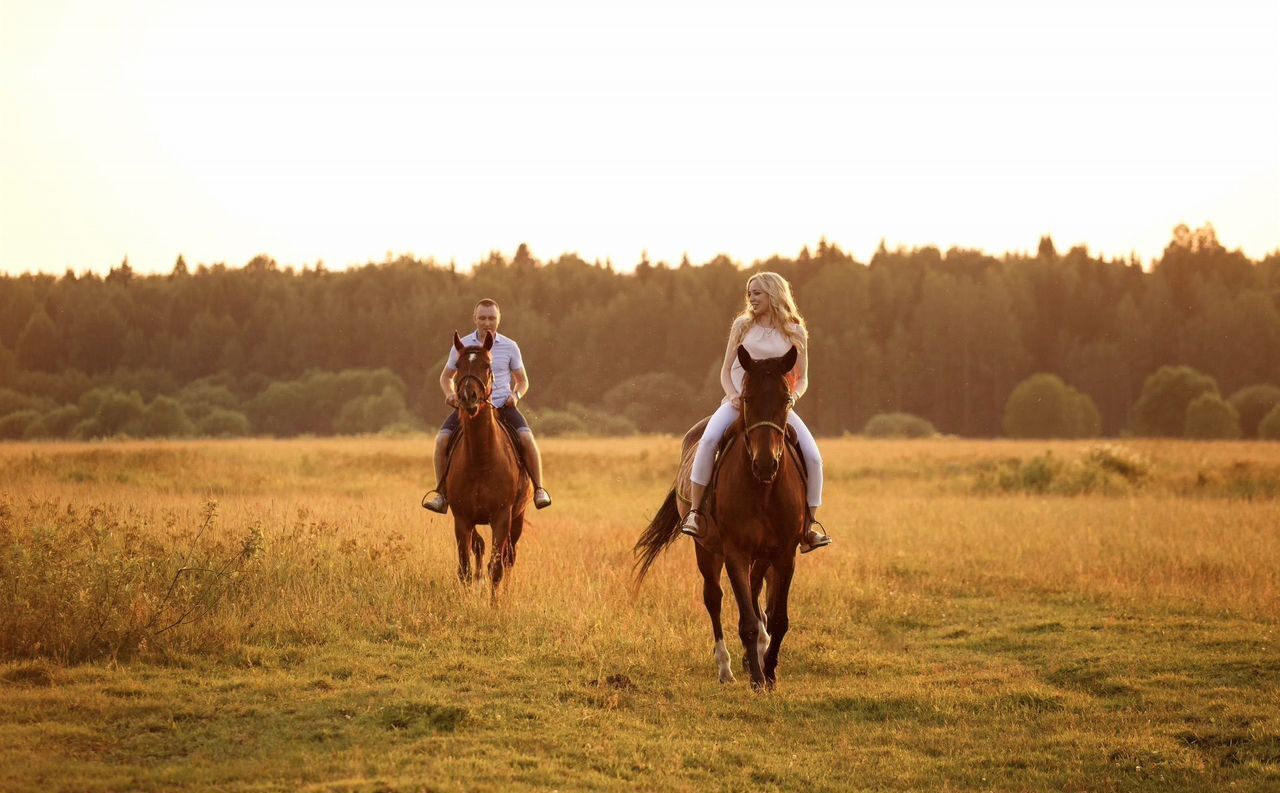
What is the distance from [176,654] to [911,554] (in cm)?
990

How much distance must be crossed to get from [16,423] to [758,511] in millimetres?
49523

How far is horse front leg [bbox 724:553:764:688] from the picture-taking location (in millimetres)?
8391

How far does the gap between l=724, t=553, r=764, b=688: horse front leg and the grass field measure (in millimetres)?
174

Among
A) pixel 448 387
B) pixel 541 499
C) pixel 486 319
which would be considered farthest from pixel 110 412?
pixel 486 319

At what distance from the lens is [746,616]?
841 centimetres

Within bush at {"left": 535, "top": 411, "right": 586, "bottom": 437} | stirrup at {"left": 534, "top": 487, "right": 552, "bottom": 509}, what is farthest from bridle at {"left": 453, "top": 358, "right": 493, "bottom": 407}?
bush at {"left": 535, "top": 411, "right": 586, "bottom": 437}

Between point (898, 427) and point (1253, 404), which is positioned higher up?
point (1253, 404)

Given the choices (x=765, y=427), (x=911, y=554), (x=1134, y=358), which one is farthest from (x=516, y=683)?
(x=1134, y=358)

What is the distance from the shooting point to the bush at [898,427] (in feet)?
208

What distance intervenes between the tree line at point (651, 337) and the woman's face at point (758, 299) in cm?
5354

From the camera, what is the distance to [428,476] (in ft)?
87.7

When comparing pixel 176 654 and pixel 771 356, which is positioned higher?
pixel 771 356

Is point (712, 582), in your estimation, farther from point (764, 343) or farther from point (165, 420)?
point (165, 420)

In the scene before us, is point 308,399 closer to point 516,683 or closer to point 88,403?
point 88,403
